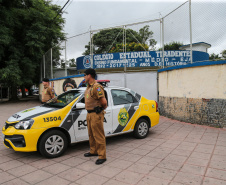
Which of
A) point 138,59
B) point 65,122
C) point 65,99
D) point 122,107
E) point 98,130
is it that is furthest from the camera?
point 138,59

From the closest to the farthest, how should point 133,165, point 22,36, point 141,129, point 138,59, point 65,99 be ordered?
point 133,165
point 65,99
point 141,129
point 138,59
point 22,36

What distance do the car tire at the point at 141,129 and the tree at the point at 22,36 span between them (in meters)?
12.8

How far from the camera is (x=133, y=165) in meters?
3.46

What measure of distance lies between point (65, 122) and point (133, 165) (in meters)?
1.68

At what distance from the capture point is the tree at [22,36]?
14.6 meters

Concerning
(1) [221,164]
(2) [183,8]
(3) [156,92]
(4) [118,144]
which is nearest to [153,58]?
(3) [156,92]

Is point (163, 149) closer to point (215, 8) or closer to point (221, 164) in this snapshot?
point (221, 164)

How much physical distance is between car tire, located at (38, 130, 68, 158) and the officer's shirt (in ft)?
3.11

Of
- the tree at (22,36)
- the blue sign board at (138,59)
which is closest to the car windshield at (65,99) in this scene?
the blue sign board at (138,59)

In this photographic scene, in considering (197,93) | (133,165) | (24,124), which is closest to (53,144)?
(24,124)

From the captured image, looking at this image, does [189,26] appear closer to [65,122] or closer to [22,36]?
[65,122]

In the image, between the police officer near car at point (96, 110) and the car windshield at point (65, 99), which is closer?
the police officer near car at point (96, 110)

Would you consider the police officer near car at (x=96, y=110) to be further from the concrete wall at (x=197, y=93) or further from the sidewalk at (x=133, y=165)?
the concrete wall at (x=197, y=93)

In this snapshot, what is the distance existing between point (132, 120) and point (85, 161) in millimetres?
1809
